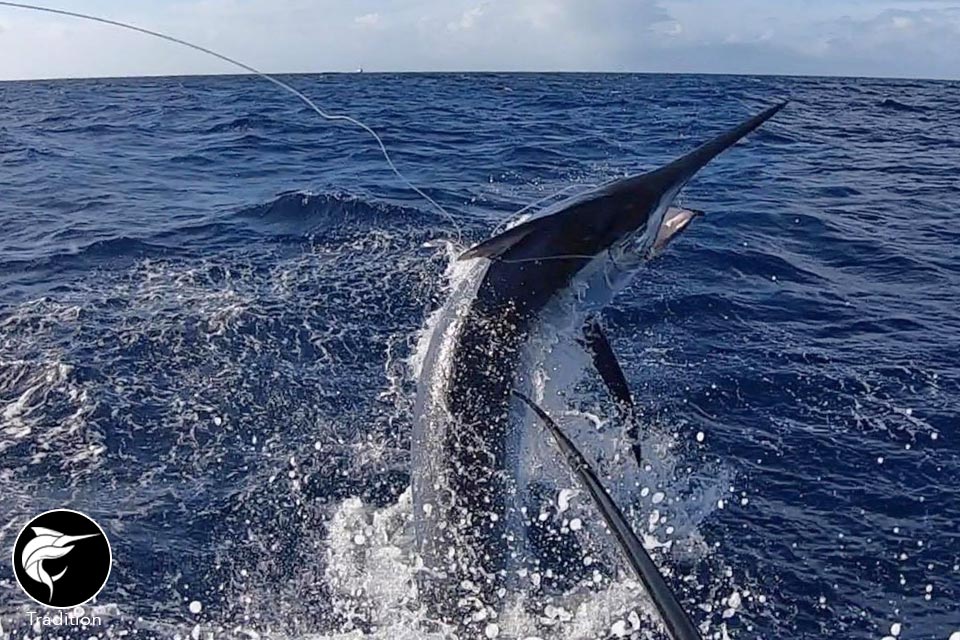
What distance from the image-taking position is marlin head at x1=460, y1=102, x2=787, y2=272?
4230mm

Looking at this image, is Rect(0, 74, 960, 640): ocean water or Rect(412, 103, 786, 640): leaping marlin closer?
Rect(412, 103, 786, 640): leaping marlin

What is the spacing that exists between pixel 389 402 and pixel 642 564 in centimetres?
387

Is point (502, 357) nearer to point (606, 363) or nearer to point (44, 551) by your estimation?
point (606, 363)

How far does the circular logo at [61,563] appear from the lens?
3922mm

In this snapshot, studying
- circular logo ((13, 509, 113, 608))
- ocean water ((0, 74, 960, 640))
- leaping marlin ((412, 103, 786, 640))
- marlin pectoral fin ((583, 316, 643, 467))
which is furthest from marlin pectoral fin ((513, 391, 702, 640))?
circular logo ((13, 509, 113, 608))

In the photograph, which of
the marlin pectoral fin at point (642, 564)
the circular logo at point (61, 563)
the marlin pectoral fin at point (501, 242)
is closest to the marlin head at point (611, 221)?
the marlin pectoral fin at point (501, 242)

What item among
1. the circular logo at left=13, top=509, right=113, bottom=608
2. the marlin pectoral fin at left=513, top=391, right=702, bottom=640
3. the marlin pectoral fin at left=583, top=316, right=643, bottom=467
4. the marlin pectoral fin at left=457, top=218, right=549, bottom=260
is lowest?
the circular logo at left=13, top=509, right=113, bottom=608

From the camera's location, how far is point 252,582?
432 centimetres

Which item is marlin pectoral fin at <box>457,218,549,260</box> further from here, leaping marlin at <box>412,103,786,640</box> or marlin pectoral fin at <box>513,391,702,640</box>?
marlin pectoral fin at <box>513,391,702,640</box>

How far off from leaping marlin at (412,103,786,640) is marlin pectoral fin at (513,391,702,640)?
1.32m

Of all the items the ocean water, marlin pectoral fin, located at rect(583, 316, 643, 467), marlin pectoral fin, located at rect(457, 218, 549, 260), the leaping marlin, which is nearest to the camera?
the leaping marlin

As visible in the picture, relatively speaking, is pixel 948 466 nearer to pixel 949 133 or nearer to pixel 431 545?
pixel 431 545

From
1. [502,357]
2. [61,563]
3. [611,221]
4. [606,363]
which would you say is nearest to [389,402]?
[606,363]

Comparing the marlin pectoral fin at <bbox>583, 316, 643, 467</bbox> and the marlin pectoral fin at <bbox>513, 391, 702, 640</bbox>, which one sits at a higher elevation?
the marlin pectoral fin at <bbox>513, 391, 702, 640</bbox>
